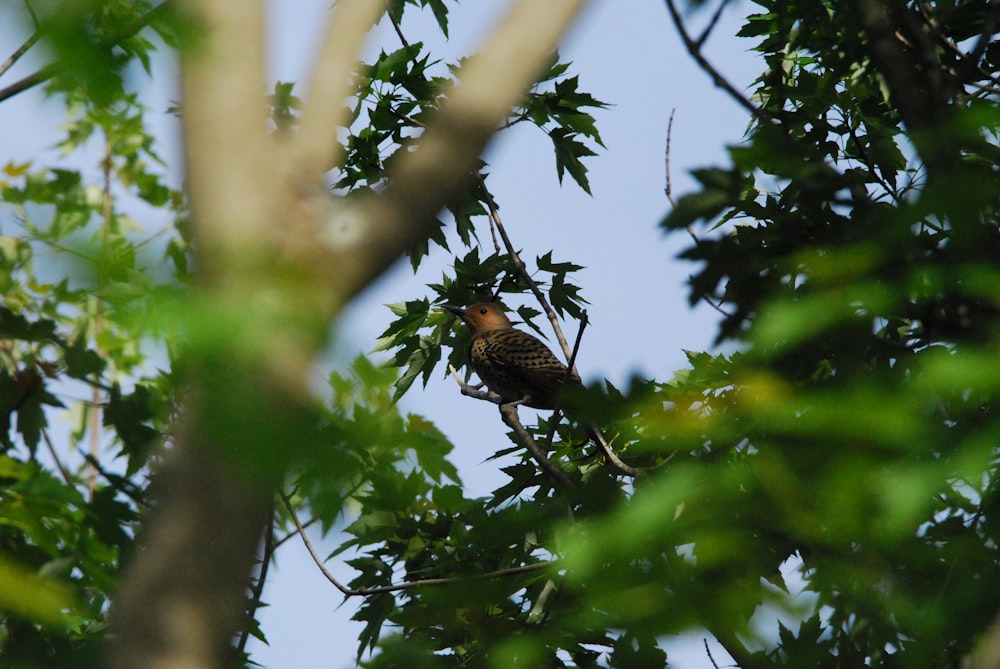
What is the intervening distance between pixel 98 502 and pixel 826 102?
11.1 ft

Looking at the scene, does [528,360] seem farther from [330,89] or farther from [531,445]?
[330,89]

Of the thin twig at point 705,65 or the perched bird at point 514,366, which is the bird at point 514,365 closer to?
the perched bird at point 514,366

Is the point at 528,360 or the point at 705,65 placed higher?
the point at 528,360

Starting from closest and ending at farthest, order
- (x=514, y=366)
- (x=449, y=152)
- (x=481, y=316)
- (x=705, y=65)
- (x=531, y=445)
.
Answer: (x=449, y=152) → (x=705, y=65) → (x=531, y=445) → (x=481, y=316) → (x=514, y=366)

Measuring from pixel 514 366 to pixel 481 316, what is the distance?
65cm

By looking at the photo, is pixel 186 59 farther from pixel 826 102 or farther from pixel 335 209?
pixel 826 102

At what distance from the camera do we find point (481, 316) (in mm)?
6297

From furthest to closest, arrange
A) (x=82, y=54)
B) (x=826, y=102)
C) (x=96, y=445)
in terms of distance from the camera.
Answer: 1. (x=96, y=445)
2. (x=826, y=102)
3. (x=82, y=54)

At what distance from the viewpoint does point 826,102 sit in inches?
169

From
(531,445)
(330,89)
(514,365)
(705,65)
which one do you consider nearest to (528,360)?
(514,365)

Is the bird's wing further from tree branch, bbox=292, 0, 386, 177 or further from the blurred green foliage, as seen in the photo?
tree branch, bbox=292, 0, 386, 177

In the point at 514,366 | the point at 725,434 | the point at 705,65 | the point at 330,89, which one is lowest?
the point at 725,434

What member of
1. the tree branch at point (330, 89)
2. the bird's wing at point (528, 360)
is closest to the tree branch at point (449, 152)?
the tree branch at point (330, 89)

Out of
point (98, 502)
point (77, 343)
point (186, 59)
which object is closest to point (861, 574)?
point (186, 59)
